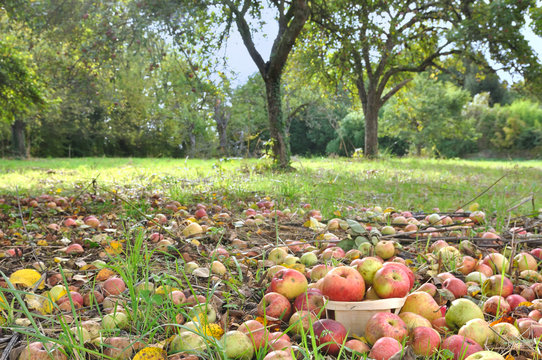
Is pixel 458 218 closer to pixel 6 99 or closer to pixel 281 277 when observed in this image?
pixel 281 277

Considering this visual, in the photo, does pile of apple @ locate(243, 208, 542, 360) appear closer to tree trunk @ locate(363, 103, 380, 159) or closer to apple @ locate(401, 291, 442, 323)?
apple @ locate(401, 291, 442, 323)

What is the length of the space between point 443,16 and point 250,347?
1457 centimetres

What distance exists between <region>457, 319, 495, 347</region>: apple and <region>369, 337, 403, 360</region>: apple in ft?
0.88

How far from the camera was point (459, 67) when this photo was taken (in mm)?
14180

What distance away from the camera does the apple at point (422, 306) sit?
1443 mm

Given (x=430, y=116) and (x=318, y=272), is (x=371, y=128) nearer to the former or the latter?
(x=430, y=116)

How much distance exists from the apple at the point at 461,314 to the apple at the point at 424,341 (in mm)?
188

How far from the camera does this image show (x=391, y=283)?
1374 millimetres

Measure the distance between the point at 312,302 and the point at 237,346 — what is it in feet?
1.24

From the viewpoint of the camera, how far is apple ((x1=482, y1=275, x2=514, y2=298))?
172 cm

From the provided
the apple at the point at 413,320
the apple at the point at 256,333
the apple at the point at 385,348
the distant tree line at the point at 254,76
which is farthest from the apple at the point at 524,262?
the distant tree line at the point at 254,76

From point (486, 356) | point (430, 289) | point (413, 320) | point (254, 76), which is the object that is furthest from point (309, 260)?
point (254, 76)

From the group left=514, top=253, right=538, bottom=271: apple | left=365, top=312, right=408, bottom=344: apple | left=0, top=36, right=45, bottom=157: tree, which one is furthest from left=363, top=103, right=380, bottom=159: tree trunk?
left=365, top=312, right=408, bottom=344: apple

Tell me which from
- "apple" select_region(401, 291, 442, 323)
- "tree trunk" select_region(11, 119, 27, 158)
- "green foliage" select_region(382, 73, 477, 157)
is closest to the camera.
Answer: "apple" select_region(401, 291, 442, 323)
